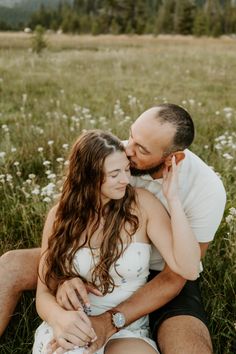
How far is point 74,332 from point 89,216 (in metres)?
0.70

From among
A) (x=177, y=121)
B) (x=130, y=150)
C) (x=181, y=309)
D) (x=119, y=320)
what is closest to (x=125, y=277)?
(x=119, y=320)

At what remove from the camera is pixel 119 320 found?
2.88 metres

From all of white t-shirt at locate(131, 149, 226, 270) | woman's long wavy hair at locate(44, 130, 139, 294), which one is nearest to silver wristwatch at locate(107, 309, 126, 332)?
woman's long wavy hair at locate(44, 130, 139, 294)

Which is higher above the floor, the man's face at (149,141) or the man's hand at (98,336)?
the man's face at (149,141)

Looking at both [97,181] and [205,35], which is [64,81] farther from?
[205,35]

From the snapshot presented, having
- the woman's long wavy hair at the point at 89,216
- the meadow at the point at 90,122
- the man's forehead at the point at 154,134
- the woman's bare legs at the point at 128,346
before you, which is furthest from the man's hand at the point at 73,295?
the man's forehead at the point at 154,134

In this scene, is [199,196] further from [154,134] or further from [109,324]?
[109,324]

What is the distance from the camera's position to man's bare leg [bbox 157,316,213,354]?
2.72 m

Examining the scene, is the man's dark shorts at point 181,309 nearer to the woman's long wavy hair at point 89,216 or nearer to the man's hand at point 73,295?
the woman's long wavy hair at point 89,216

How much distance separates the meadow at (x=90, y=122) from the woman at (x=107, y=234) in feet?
1.79

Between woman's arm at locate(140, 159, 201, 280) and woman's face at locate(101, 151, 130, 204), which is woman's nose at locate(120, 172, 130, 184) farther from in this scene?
woman's arm at locate(140, 159, 201, 280)

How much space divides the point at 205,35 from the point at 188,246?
64.3 meters

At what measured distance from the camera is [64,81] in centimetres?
1182

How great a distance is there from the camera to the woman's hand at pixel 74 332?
2639 mm
